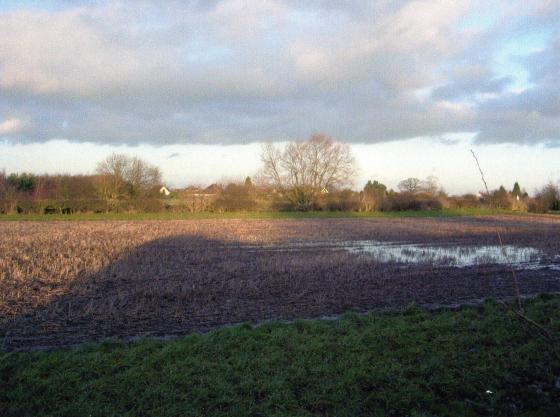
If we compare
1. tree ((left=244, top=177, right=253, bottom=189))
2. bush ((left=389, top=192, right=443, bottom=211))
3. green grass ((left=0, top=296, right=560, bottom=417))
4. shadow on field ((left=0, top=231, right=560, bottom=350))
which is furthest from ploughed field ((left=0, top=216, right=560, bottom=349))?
bush ((left=389, top=192, right=443, bottom=211))

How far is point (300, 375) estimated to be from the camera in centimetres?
658

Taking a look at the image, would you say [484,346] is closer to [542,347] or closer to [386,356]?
[542,347]

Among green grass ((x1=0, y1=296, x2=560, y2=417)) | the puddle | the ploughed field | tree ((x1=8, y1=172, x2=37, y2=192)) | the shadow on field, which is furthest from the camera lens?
tree ((x1=8, y1=172, x2=37, y2=192))

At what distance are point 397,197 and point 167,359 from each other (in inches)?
2435

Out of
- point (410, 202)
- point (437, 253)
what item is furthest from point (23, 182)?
point (437, 253)

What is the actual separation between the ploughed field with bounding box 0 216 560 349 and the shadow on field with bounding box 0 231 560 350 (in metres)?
0.03

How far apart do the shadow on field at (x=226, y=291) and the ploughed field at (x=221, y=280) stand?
3 centimetres

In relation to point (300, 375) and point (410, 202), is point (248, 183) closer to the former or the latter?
point (410, 202)

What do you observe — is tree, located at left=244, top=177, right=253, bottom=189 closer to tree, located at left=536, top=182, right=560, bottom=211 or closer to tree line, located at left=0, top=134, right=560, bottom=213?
tree line, located at left=0, top=134, right=560, bottom=213

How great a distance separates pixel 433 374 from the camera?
6.72 m

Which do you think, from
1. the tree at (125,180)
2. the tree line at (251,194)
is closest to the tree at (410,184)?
the tree line at (251,194)

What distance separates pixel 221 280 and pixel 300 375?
28.0ft

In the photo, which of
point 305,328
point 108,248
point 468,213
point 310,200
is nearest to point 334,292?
point 305,328

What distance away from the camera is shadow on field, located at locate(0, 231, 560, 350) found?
9734 millimetres
